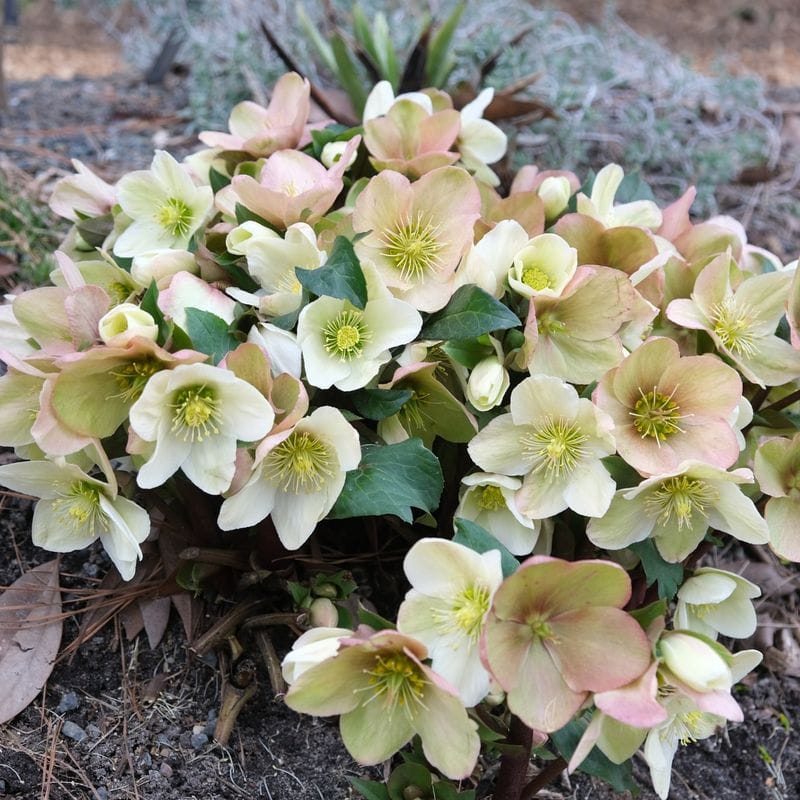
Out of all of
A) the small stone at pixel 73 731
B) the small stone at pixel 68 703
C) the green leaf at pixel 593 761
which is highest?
the green leaf at pixel 593 761

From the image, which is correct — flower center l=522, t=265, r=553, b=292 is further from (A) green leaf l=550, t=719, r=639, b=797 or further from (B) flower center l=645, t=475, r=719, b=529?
(A) green leaf l=550, t=719, r=639, b=797

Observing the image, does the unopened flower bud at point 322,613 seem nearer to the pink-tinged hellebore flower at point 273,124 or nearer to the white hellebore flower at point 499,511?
the white hellebore flower at point 499,511

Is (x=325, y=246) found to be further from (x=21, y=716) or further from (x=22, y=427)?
(x=21, y=716)

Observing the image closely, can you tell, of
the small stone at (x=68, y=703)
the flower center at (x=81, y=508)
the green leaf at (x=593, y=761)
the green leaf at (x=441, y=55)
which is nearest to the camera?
the green leaf at (x=593, y=761)

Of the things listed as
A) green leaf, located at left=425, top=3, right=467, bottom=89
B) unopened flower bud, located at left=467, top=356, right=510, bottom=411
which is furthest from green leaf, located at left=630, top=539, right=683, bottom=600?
green leaf, located at left=425, top=3, right=467, bottom=89

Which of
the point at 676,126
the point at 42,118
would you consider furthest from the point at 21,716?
the point at 676,126

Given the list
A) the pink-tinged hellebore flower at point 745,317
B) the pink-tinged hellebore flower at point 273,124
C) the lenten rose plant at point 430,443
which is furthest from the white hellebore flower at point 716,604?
the pink-tinged hellebore flower at point 273,124
